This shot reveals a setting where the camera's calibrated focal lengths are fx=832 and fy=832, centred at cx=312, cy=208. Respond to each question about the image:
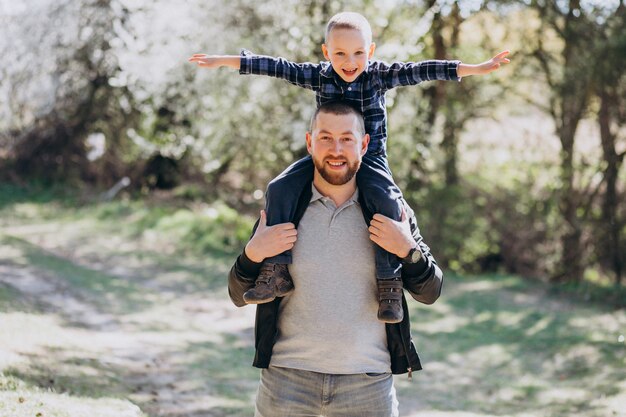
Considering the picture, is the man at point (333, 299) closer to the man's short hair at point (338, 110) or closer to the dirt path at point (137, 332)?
the man's short hair at point (338, 110)

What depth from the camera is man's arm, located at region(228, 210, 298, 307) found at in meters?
2.83

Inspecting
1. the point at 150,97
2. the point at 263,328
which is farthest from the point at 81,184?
the point at 263,328

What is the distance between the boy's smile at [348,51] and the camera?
3424 millimetres

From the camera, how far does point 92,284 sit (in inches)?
361

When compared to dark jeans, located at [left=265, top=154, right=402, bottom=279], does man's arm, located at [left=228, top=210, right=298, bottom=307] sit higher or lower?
lower

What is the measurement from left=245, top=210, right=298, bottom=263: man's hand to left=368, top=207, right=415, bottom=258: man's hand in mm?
275

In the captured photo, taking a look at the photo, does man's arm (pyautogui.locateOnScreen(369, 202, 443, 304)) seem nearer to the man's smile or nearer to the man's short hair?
the man's smile

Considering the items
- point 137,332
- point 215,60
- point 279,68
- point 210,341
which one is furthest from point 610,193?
point 215,60

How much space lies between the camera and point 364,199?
2973 mm

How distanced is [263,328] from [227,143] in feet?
32.5

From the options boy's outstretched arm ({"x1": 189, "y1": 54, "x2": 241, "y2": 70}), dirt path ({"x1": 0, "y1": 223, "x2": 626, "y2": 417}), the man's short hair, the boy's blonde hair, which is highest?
Result: the boy's blonde hair

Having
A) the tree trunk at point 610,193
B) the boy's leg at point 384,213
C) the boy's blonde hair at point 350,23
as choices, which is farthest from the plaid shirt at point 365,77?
the tree trunk at point 610,193

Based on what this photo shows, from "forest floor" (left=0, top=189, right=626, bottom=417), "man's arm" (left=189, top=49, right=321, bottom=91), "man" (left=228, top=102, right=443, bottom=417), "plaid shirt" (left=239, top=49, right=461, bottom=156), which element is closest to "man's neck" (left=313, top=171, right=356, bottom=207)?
"man" (left=228, top=102, right=443, bottom=417)

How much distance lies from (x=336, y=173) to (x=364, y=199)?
0.17 metres
